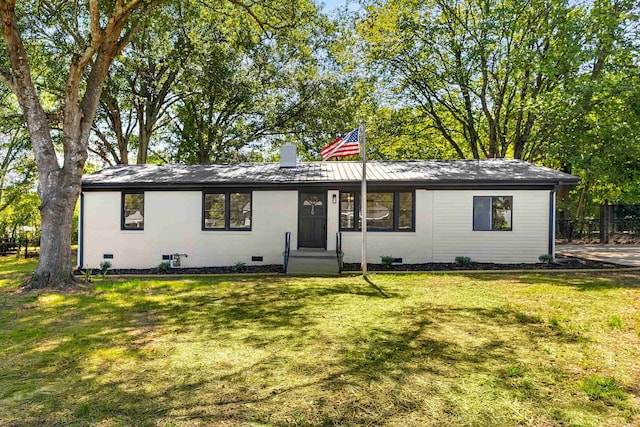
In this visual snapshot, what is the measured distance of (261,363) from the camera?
3.99 m

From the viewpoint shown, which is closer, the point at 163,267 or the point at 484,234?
the point at 163,267

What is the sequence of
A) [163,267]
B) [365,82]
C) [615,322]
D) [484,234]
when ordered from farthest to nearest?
[365,82]
[484,234]
[163,267]
[615,322]

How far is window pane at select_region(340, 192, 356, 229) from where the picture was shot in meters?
11.9

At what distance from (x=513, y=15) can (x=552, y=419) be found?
17092 millimetres

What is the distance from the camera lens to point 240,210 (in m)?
11.9

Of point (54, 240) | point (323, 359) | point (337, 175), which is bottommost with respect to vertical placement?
point (323, 359)

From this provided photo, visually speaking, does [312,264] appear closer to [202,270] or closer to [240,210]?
[240,210]

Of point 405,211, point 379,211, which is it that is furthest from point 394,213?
point 379,211

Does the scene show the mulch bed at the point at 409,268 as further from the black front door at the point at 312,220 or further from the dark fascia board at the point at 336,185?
the dark fascia board at the point at 336,185

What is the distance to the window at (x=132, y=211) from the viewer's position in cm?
1195

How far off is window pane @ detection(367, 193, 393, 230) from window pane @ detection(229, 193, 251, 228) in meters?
3.66

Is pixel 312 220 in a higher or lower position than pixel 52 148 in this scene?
lower

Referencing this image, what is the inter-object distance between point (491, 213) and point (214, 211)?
831cm

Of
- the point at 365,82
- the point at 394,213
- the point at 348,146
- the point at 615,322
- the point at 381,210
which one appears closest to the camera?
the point at 615,322
